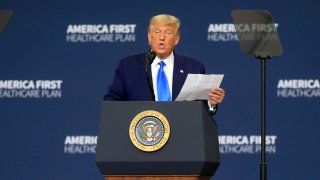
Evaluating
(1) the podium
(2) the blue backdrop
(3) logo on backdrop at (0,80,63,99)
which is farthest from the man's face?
(3) logo on backdrop at (0,80,63,99)

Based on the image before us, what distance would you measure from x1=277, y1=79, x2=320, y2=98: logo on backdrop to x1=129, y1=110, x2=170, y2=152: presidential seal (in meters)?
2.91

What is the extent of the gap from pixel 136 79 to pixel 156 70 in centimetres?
13

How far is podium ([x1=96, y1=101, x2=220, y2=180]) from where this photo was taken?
3.48 metres

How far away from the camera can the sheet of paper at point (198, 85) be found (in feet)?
11.8

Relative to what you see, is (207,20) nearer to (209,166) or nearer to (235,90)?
(235,90)

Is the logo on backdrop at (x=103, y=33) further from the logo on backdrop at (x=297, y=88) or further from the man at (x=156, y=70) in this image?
the man at (x=156, y=70)

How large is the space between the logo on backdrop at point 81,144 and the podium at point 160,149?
9.40 feet

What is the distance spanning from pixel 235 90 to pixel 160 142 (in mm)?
2910

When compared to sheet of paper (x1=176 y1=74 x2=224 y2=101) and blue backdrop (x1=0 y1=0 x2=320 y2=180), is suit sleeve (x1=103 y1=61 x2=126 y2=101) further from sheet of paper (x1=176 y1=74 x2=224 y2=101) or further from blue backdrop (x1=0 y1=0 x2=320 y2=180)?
blue backdrop (x1=0 y1=0 x2=320 y2=180)

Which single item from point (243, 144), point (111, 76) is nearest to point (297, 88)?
point (243, 144)

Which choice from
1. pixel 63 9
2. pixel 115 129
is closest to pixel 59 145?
pixel 63 9

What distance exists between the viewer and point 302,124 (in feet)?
20.5

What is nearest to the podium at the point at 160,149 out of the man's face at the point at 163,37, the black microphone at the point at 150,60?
the black microphone at the point at 150,60

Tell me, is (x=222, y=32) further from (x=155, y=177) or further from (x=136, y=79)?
(x=155, y=177)
